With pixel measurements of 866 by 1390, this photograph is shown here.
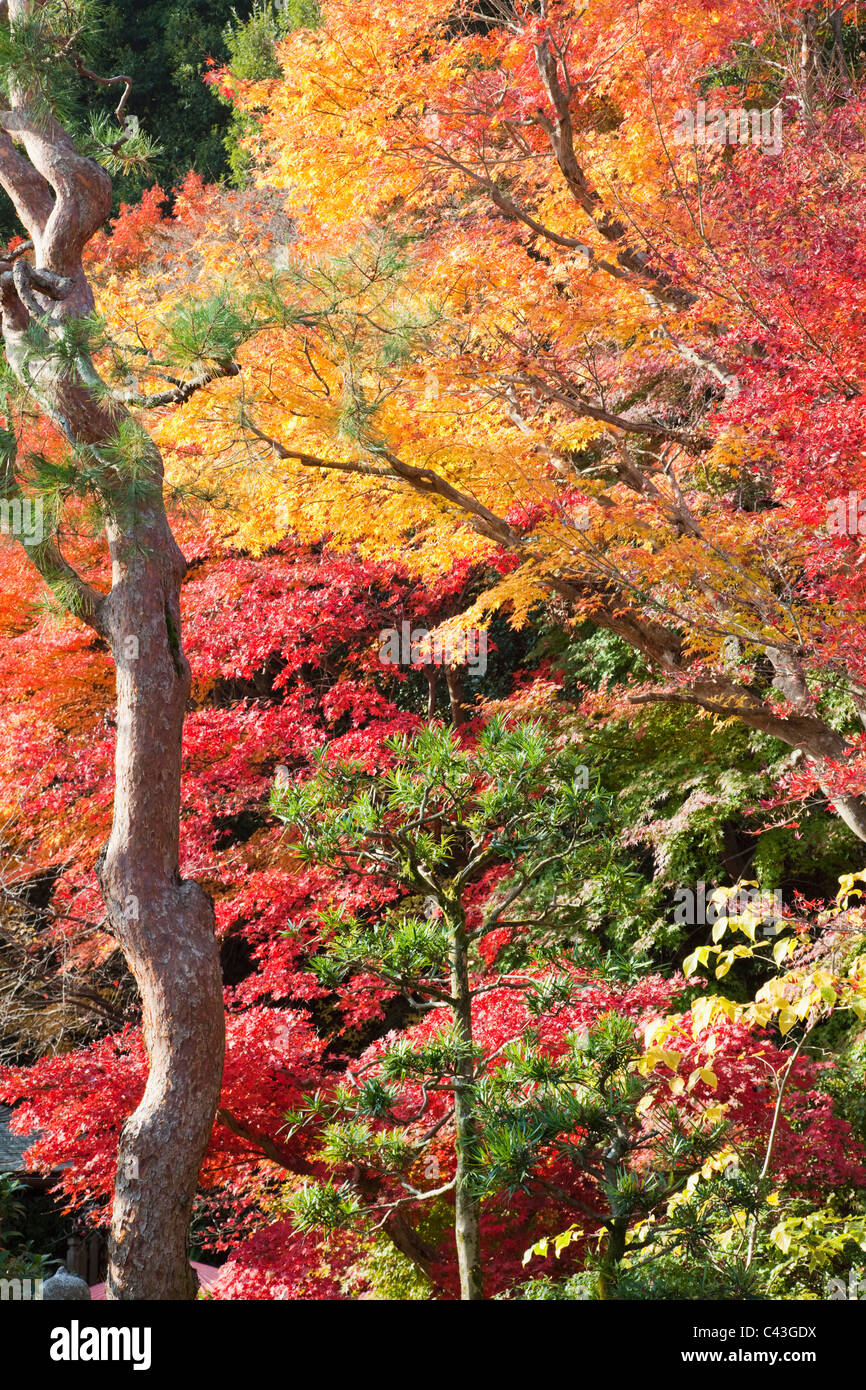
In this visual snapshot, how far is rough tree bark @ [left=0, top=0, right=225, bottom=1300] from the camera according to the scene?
4742mm

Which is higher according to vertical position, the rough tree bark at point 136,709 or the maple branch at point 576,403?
the maple branch at point 576,403

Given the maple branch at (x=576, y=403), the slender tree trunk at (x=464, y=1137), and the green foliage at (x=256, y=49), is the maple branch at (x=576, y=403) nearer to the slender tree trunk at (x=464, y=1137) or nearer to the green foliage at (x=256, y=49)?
the slender tree trunk at (x=464, y=1137)

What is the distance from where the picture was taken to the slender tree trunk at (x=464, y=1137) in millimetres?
3748

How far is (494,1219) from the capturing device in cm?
593

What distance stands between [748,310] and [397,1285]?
18.9 ft

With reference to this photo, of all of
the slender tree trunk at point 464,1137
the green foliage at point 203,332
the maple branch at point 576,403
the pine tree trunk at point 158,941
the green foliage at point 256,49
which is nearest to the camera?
the slender tree trunk at point 464,1137

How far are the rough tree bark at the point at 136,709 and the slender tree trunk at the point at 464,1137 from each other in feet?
5.03

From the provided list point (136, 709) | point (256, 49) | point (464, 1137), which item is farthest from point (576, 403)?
point (256, 49)

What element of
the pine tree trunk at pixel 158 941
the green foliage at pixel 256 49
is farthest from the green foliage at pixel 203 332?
the green foliage at pixel 256 49

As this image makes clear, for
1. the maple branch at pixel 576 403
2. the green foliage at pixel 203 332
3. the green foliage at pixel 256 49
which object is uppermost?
the green foliage at pixel 256 49

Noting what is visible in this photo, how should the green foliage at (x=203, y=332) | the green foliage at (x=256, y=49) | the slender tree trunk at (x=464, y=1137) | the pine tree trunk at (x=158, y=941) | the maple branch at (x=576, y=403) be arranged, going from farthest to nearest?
the green foliage at (x=256, y=49) → the maple branch at (x=576, y=403) → the green foliage at (x=203, y=332) → the pine tree trunk at (x=158, y=941) → the slender tree trunk at (x=464, y=1137)

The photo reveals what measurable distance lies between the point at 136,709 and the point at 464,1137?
2802mm

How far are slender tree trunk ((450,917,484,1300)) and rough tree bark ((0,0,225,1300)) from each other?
1534mm
